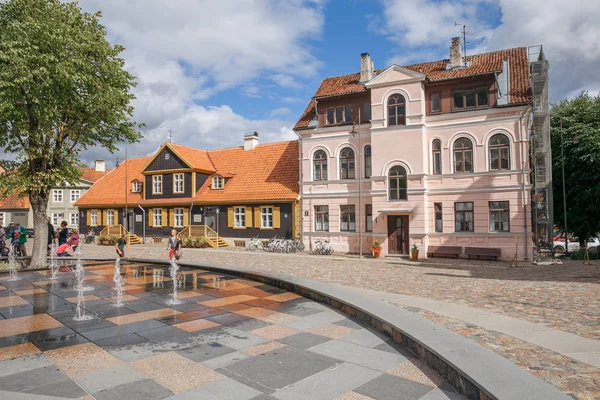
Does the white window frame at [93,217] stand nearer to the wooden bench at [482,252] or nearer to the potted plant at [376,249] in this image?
the potted plant at [376,249]

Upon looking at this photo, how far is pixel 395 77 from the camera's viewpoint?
2433 centimetres

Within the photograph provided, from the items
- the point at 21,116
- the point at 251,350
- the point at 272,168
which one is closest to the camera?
the point at 251,350

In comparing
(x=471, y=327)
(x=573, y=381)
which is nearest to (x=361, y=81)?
(x=471, y=327)

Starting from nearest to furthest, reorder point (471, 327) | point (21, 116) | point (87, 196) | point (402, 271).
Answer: point (471, 327), point (21, 116), point (402, 271), point (87, 196)

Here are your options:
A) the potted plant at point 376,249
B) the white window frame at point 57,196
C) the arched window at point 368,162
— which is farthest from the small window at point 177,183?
the white window frame at point 57,196

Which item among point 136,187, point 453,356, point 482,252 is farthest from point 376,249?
point 136,187

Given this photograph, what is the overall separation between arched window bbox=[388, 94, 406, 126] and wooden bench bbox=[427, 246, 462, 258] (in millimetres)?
7260

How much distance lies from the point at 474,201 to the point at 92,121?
1881cm

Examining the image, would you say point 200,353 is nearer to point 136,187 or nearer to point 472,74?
point 472,74

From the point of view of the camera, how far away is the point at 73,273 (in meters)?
14.7

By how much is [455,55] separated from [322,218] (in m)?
12.6

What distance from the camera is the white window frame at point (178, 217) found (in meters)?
34.2

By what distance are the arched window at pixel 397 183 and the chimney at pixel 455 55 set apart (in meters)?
6.98

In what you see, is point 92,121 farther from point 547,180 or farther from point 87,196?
point 87,196
